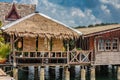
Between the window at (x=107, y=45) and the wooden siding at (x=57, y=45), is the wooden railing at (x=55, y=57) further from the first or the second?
the window at (x=107, y=45)

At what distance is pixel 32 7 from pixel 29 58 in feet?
55.9

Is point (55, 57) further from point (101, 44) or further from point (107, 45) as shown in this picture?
point (107, 45)

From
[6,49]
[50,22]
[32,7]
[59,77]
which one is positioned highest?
[32,7]

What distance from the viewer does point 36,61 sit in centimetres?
2852

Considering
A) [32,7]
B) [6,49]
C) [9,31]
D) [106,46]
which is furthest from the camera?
[32,7]

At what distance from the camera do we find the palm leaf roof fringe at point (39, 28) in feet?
90.0

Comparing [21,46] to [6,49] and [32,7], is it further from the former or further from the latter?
[32,7]

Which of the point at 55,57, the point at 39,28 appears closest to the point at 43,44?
the point at 39,28

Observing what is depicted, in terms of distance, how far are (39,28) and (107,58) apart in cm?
625

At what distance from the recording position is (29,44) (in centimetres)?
2964

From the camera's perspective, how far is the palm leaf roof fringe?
27422 millimetres

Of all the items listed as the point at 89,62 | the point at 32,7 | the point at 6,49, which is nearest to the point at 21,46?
the point at 6,49

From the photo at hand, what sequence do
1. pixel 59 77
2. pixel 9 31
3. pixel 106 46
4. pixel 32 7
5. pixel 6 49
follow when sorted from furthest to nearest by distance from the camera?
pixel 32 7
pixel 59 77
pixel 106 46
pixel 6 49
pixel 9 31

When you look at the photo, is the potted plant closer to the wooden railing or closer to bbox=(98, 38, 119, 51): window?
the wooden railing
